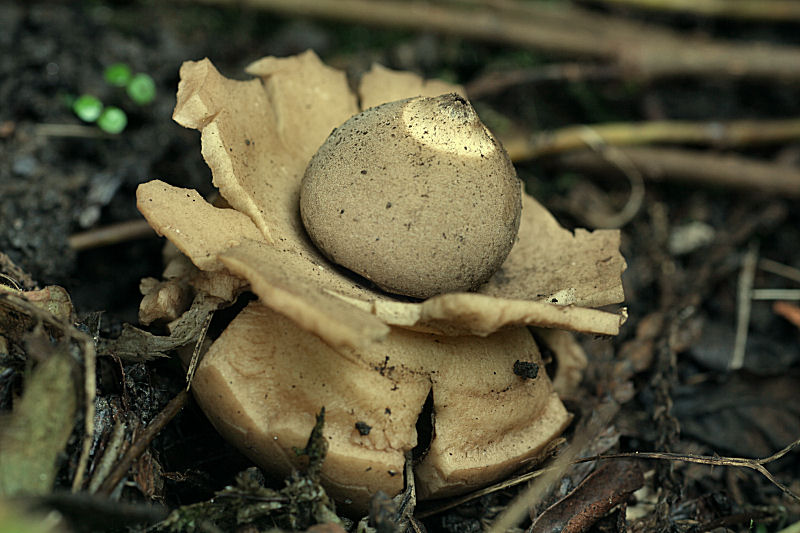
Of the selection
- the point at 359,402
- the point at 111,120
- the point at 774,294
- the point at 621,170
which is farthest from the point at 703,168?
the point at 111,120

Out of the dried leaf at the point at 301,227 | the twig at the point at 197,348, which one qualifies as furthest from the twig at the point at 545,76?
the twig at the point at 197,348

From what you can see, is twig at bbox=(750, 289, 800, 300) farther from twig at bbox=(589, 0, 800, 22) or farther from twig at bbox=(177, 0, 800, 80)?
twig at bbox=(589, 0, 800, 22)

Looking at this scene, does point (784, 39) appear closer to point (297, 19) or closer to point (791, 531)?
point (297, 19)

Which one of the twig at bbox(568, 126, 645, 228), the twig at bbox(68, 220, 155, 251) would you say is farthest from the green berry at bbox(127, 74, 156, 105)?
the twig at bbox(568, 126, 645, 228)

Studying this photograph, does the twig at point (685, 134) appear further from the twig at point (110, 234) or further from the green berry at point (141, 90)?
the twig at point (110, 234)

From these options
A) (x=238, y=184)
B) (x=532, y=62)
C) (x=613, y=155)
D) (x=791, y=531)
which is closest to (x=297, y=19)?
(x=532, y=62)

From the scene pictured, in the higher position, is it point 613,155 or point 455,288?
point 455,288

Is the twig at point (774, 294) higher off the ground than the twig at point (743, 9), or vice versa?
the twig at point (743, 9)
